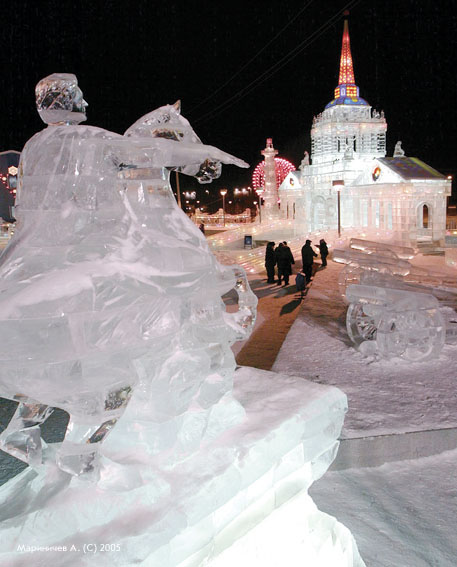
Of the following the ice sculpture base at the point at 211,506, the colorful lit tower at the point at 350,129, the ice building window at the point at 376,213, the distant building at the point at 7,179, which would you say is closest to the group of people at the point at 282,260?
the ice sculpture base at the point at 211,506

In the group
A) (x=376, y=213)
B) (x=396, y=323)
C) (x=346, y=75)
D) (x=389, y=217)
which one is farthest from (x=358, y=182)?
(x=396, y=323)

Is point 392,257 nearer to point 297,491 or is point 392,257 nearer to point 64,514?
point 297,491

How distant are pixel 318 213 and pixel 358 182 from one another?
19.7 feet

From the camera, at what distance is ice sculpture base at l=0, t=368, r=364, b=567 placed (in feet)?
6.37

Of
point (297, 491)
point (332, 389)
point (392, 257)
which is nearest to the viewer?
point (297, 491)

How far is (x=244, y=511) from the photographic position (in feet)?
8.06

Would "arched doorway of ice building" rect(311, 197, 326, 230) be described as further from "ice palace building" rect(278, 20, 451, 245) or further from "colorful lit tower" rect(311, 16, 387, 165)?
"colorful lit tower" rect(311, 16, 387, 165)

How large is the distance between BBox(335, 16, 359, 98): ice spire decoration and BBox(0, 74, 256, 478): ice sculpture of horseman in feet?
108

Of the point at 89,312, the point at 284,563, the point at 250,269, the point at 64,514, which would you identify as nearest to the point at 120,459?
the point at 64,514

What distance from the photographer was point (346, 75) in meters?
32.8

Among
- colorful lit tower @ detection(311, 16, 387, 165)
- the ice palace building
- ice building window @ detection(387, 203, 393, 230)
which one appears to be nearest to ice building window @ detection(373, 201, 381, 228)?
the ice palace building

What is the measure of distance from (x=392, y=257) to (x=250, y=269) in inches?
197

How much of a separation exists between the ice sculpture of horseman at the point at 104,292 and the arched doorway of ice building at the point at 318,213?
30.5 meters

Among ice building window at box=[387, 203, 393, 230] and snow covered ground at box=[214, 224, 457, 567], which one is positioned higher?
ice building window at box=[387, 203, 393, 230]
